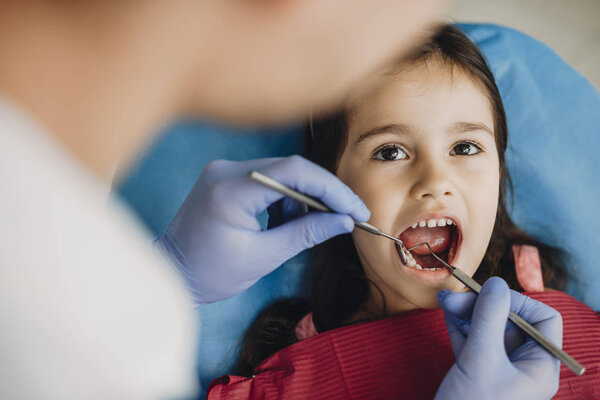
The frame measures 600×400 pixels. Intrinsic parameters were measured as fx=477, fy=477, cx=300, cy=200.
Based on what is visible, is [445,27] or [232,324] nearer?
[445,27]

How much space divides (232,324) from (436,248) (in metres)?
0.59

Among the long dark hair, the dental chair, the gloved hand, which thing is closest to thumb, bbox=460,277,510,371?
the gloved hand

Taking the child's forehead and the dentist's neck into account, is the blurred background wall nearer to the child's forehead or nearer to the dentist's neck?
the child's forehead

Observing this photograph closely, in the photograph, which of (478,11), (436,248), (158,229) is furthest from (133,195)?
(478,11)

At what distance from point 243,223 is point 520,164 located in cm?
91

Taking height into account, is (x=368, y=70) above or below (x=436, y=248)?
above

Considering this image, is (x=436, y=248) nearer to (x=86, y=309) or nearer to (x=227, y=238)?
(x=227, y=238)

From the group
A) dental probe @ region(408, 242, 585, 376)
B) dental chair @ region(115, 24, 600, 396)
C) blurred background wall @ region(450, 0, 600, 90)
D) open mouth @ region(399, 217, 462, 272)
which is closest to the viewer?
dental probe @ region(408, 242, 585, 376)

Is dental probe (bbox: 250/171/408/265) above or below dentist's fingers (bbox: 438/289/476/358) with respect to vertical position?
above

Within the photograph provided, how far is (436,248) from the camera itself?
1.10 metres

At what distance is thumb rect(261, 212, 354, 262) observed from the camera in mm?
885

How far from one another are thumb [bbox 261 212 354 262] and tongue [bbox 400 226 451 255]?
0.25 meters

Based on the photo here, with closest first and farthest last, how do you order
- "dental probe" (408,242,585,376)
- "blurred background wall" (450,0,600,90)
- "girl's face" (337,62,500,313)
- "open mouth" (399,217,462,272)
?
"dental probe" (408,242,585,376) < "girl's face" (337,62,500,313) < "open mouth" (399,217,462,272) < "blurred background wall" (450,0,600,90)

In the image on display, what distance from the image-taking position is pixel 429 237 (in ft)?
3.59
